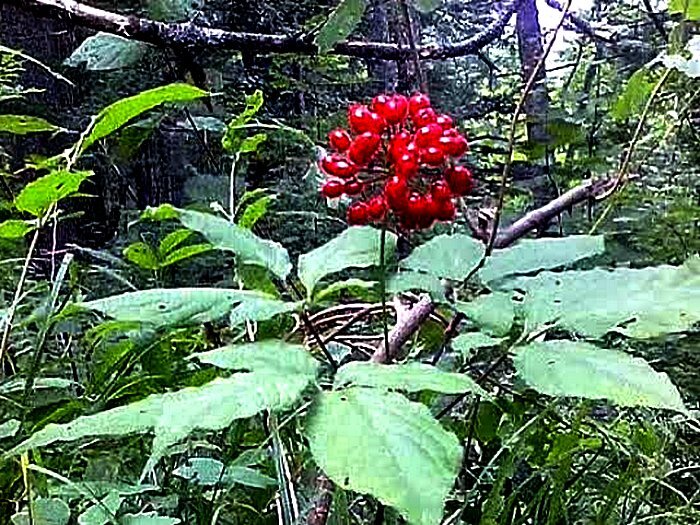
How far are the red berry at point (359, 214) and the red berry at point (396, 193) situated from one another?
6 centimetres

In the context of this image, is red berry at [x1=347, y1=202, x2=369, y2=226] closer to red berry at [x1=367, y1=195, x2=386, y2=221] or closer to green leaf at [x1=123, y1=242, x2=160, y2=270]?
red berry at [x1=367, y1=195, x2=386, y2=221]

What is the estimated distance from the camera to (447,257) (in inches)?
25.4

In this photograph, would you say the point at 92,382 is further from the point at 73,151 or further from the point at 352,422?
the point at 352,422

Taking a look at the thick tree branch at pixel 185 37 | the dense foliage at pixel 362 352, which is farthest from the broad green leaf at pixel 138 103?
the thick tree branch at pixel 185 37

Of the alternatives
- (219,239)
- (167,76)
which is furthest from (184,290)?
(167,76)

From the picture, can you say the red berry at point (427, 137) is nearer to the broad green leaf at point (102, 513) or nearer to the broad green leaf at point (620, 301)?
the broad green leaf at point (620, 301)

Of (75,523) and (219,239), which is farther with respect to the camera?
(75,523)

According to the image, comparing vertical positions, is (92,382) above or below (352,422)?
below

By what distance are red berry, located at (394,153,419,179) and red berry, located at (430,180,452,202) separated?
0.11 ft

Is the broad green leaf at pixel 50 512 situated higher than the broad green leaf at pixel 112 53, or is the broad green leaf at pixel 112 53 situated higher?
the broad green leaf at pixel 112 53

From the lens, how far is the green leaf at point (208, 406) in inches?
16.4

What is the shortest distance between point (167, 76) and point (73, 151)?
2003 millimetres

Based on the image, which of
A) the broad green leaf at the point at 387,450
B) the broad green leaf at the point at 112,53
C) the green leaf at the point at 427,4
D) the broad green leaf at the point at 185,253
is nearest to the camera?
the broad green leaf at the point at 387,450

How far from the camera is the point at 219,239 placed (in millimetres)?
630
